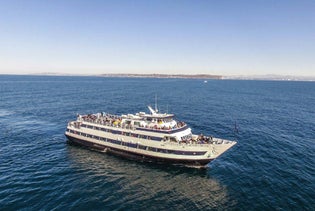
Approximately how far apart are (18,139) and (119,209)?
138 feet

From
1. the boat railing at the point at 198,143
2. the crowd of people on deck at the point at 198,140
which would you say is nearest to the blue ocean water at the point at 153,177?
the boat railing at the point at 198,143

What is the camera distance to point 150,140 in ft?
153

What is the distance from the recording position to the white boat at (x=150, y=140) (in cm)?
4353

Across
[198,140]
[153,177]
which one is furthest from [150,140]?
[198,140]

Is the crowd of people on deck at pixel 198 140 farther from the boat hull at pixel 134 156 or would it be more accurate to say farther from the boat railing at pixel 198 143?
the boat hull at pixel 134 156

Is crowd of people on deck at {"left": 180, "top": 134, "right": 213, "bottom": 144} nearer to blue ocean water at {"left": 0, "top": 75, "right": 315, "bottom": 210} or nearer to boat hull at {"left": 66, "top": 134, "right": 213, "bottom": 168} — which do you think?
boat hull at {"left": 66, "top": 134, "right": 213, "bottom": 168}

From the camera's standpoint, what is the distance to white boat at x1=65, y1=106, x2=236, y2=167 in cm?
4353

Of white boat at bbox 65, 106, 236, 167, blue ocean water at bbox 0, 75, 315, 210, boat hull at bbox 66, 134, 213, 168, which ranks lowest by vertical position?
blue ocean water at bbox 0, 75, 315, 210

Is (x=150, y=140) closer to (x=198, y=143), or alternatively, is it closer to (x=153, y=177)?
(x=153, y=177)

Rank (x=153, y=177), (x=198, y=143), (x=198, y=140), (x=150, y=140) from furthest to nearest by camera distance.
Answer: (x=150, y=140) → (x=198, y=140) → (x=198, y=143) → (x=153, y=177)

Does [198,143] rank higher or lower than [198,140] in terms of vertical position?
lower

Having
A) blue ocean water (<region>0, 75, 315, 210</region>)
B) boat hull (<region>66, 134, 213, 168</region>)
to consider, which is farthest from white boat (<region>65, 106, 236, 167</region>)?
blue ocean water (<region>0, 75, 315, 210</region>)

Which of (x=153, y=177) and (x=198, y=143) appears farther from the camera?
(x=198, y=143)

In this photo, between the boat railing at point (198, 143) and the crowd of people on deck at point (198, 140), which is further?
the crowd of people on deck at point (198, 140)
